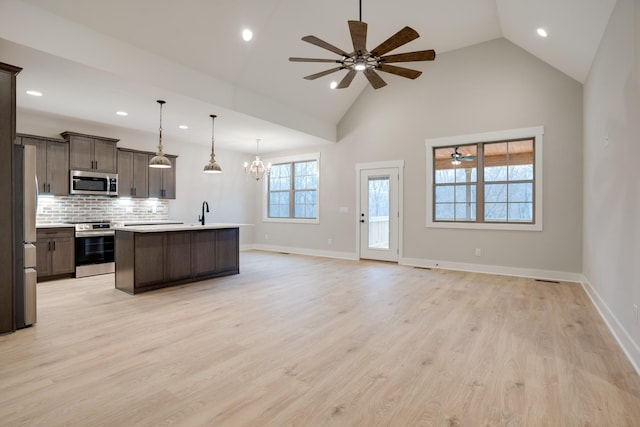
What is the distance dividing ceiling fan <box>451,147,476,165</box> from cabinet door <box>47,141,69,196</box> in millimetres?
6992

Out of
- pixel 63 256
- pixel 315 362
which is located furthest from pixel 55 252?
pixel 315 362

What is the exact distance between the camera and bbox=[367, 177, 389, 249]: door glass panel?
741 cm

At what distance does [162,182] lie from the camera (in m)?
7.26

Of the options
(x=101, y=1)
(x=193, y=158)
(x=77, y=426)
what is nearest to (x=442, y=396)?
(x=77, y=426)

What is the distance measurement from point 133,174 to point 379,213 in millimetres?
5209

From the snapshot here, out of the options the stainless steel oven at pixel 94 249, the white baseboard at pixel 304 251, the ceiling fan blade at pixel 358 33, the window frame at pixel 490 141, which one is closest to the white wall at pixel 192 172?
the white baseboard at pixel 304 251

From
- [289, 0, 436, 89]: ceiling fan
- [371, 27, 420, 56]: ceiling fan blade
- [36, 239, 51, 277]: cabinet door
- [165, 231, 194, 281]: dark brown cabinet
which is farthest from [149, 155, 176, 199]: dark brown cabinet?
[371, 27, 420, 56]: ceiling fan blade

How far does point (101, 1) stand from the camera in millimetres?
3660

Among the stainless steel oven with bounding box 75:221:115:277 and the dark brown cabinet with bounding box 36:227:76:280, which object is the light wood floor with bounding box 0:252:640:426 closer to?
the dark brown cabinet with bounding box 36:227:76:280

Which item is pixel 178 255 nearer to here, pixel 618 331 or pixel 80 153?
pixel 80 153

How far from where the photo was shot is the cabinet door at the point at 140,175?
6762mm

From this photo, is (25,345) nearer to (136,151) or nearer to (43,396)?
(43,396)

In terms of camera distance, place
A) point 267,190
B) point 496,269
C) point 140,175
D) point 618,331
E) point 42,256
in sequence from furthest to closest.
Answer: point 267,190, point 140,175, point 496,269, point 42,256, point 618,331

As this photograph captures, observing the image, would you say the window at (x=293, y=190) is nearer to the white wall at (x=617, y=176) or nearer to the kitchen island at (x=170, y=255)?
the kitchen island at (x=170, y=255)
